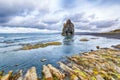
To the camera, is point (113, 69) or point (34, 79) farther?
point (113, 69)

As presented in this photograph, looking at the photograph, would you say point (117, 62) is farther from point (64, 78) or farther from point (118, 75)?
point (64, 78)

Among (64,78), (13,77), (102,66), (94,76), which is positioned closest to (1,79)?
(13,77)

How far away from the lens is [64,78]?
25859 mm

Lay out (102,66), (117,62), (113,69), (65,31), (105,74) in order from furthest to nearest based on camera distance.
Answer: (65,31) → (117,62) → (102,66) → (113,69) → (105,74)

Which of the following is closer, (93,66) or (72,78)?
(72,78)

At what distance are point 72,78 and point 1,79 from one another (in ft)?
43.4

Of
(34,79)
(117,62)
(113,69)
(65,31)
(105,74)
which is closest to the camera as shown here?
(34,79)

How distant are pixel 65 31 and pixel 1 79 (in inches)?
6455

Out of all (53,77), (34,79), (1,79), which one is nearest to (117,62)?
(53,77)

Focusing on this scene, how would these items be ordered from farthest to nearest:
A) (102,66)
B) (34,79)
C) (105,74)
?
Answer: (102,66) → (105,74) → (34,79)

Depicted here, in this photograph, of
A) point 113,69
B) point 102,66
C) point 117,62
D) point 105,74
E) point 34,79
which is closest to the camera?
point 34,79

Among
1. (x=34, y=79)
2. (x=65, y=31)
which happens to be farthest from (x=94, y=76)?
(x=65, y=31)

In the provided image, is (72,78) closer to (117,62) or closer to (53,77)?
(53,77)

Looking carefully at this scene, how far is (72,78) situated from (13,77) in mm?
11946
